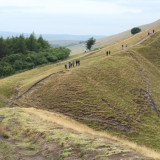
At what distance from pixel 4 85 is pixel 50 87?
43.5ft

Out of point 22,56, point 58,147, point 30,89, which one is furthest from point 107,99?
point 22,56

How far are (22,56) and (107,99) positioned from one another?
Result: 178ft

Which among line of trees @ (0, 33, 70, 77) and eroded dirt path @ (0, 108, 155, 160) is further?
line of trees @ (0, 33, 70, 77)

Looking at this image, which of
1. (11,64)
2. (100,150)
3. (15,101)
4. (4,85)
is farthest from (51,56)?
(100,150)

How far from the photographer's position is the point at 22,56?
8675cm

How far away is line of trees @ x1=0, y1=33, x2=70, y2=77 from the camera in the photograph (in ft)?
261

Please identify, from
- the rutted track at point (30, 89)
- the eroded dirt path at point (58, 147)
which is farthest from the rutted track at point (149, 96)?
the eroded dirt path at point (58, 147)

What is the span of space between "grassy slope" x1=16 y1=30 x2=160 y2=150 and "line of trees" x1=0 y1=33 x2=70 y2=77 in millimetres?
34288

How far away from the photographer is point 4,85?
5306 centimetres

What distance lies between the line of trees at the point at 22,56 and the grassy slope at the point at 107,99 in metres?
34.3

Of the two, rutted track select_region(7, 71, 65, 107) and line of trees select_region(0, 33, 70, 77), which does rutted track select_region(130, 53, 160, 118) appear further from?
line of trees select_region(0, 33, 70, 77)

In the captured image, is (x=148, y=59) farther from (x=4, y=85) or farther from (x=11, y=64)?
(x=11, y=64)

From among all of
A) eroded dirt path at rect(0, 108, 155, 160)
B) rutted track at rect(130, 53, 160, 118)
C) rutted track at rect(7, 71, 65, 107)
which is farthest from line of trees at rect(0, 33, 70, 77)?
eroded dirt path at rect(0, 108, 155, 160)

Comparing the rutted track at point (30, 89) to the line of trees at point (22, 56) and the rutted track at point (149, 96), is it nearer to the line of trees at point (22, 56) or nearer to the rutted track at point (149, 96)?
the rutted track at point (149, 96)
